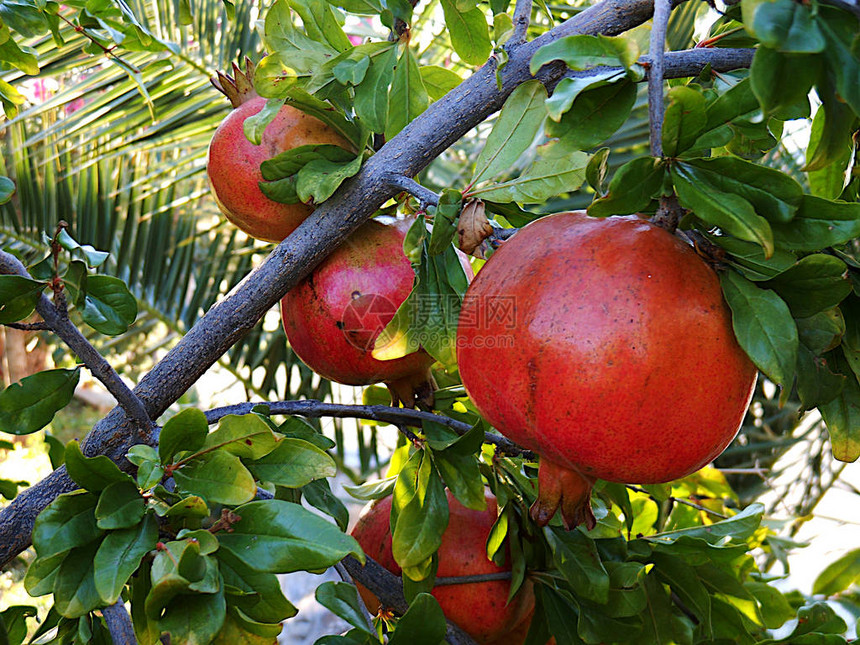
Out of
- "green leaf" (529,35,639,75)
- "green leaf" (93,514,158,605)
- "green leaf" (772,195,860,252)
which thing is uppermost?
"green leaf" (529,35,639,75)

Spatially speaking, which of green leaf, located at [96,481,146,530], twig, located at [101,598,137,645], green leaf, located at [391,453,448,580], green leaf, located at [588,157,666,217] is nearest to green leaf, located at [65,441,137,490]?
green leaf, located at [96,481,146,530]

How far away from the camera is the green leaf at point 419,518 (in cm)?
67

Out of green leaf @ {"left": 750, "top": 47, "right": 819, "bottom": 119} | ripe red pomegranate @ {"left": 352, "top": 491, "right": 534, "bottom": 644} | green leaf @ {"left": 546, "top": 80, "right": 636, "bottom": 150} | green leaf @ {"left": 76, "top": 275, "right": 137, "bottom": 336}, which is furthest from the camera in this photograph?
ripe red pomegranate @ {"left": 352, "top": 491, "right": 534, "bottom": 644}

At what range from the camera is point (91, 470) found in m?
0.52

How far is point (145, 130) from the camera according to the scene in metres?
2.07

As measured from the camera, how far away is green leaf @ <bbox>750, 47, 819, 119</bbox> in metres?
0.37

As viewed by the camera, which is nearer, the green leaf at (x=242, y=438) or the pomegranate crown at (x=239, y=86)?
the green leaf at (x=242, y=438)

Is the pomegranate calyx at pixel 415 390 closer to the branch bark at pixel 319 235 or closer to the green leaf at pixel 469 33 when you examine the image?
the branch bark at pixel 319 235

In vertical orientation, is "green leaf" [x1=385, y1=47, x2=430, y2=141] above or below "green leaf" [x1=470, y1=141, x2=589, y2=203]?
above

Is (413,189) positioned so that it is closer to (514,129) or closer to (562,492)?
(514,129)

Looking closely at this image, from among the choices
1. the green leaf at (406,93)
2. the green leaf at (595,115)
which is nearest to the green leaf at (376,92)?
the green leaf at (406,93)

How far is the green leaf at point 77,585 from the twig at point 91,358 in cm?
13

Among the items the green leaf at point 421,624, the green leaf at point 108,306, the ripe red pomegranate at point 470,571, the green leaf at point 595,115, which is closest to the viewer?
the green leaf at point 595,115

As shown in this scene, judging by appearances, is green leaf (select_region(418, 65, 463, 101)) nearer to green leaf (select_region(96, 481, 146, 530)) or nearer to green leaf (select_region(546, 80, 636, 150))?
green leaf (select_region(546, 80, 636, 150))
